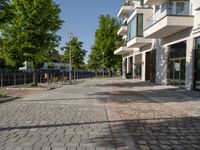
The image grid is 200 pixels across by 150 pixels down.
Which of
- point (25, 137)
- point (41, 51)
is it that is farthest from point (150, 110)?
point (41, 51)

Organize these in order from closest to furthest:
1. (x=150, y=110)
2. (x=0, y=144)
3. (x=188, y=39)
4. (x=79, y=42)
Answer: (x=0, y=144)
(x=150, y=110)
(x=188, y=39)
(x=79, y=42)

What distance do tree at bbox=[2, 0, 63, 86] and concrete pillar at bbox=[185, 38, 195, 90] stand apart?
33.8 ft

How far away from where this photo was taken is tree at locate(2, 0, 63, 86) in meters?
20.8

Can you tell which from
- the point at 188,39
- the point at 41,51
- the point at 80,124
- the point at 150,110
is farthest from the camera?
the point at 41,51

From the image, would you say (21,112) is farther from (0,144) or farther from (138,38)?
(138,38)

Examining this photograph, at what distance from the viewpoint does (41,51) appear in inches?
847

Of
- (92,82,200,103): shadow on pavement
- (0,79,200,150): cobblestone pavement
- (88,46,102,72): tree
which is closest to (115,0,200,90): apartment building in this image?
(92,82,200,103): shadow on pavement

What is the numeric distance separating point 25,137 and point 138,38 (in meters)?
26.4

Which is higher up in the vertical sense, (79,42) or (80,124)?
(79,42)

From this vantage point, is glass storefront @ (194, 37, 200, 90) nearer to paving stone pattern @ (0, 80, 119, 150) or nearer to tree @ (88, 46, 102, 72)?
paving stone pattern @ (0, 80, 119, 150)

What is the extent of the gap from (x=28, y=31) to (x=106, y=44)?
3850 cm

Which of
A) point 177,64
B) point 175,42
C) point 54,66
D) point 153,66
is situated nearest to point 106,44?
point 153,66

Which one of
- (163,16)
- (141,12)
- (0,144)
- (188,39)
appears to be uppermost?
(141,12)

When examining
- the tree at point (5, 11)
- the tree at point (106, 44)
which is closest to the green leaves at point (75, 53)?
the tree at point (106, 44)
